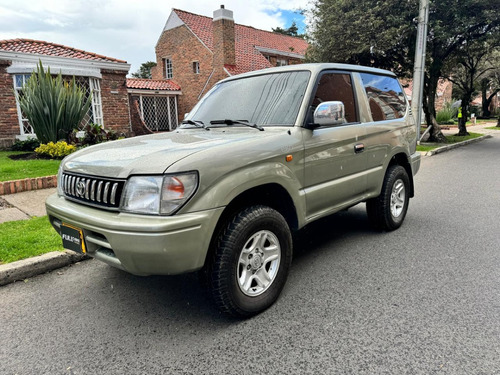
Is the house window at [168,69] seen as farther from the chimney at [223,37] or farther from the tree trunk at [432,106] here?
the tree trunk at [432,106]

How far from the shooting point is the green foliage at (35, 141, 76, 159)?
29.3ft

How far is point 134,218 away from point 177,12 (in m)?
24.4

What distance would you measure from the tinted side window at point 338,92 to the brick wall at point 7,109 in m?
12.2

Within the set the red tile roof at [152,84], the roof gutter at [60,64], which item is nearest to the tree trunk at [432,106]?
the roof gutter at [60,64]

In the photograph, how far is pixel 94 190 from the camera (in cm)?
263

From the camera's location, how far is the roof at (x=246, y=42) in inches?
869

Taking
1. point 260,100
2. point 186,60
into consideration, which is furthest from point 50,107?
point 186,60

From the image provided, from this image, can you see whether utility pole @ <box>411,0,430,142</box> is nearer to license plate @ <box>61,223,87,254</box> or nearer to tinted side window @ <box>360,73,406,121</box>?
tinted side window @ <box>360,73,406,121</box>

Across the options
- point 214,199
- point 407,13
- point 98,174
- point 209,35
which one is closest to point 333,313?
point 214,199

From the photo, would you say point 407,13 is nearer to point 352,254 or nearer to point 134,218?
point 352,254

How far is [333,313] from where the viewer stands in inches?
110

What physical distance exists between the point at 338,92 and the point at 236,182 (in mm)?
1796

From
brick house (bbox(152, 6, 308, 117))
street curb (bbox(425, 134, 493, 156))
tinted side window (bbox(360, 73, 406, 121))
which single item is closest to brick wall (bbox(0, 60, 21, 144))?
brick house (bbox(152, 6, 308, 117))

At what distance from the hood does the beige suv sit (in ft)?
0.03
